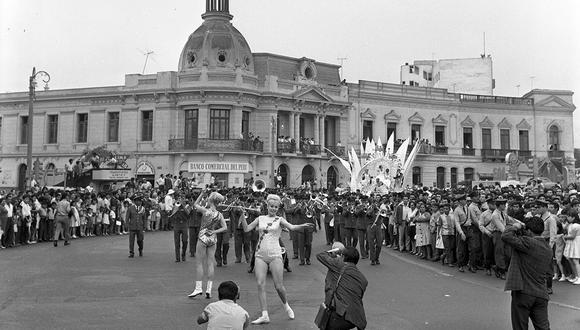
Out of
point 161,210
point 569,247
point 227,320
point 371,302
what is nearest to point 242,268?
point 371,302

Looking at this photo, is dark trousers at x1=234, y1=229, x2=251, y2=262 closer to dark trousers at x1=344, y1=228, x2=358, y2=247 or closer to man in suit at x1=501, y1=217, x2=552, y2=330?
dark trousers at x1=344, y1=228, x2=358, y2=247

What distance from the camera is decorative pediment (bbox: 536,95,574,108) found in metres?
54.7

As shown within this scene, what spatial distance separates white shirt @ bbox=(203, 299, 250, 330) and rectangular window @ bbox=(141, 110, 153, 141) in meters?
39.9

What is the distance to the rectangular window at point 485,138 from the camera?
177 ft

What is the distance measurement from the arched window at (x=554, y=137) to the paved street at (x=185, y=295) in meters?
43.8

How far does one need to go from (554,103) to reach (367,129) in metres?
19.3

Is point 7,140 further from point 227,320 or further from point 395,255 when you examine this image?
point 227,320

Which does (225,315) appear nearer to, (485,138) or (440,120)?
Answer: (440,120)

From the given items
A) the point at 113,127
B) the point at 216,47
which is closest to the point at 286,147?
the point at 216,47

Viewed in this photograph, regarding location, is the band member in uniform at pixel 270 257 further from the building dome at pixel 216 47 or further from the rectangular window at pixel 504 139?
the rectangular window at pixel 504 139

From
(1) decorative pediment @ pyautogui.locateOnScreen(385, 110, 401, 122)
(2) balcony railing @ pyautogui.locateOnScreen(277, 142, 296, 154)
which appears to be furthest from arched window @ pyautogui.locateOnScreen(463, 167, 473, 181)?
(2) balcony railing @ pyautogui.locateOnScreen(277, 142, 296, 154)

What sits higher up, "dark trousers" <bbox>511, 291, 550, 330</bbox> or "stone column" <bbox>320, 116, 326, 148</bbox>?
"stone column" <bbox>320, 116, 326, 148</bbox>

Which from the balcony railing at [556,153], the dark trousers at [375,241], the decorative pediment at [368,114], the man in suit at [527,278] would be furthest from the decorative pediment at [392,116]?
the man in suit at [527,278]

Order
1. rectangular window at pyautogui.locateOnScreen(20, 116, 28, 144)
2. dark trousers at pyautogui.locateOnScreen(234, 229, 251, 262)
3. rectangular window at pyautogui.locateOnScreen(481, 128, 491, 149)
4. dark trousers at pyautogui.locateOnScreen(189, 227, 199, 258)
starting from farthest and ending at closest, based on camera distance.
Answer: rectangular window at pyautogui.locateOnScreen(481, 128, 491, 149) < rectangular window at pyautogui.locateOnScreen(20, 116, 28, 144) < dark trousers at pyautogui.locateOnScreen(189, 227, 199, 258) < dark trousers at pyautogui.locateOnScreen(234, 229, 251, 262)
